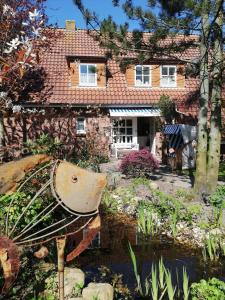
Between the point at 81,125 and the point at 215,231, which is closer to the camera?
the point at 215,231

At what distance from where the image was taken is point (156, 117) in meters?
20.9

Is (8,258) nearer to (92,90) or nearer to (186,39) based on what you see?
(186,39)

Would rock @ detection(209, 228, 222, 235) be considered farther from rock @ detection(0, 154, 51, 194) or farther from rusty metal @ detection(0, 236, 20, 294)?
rock @ detection(0, 154, 51, 194)

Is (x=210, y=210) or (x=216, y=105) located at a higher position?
(x=216, y=105)

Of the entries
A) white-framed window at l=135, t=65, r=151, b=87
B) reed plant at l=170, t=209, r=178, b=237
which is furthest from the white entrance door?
reed plant at l=170, t=209, r=178, b=237

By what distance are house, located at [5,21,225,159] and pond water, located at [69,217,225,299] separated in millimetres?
10698

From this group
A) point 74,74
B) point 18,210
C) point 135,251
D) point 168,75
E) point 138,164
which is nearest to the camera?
point 18,210

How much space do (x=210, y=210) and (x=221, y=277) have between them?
3299 millimetres

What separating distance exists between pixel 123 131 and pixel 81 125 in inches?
111

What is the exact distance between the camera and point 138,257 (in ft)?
24.9

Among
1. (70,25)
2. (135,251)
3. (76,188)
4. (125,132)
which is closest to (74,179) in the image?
(76,188)

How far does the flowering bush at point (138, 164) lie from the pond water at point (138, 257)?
15.5 ft

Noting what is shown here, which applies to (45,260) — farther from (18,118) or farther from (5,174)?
(18,118)

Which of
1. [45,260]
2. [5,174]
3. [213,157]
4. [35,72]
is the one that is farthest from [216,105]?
[35,72]
